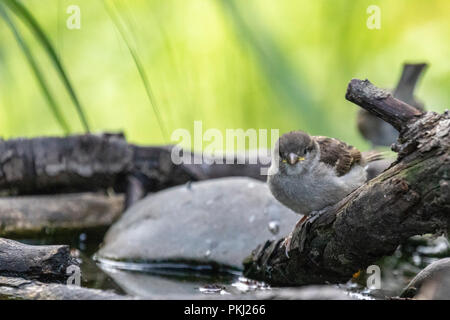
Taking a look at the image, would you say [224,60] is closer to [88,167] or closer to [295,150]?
[88,167]

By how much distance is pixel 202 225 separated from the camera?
14.4 feet

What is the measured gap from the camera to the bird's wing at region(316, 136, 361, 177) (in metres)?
3.29

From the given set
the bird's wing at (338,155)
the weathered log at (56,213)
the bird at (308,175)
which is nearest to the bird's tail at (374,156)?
the bird's wing at (338,155)

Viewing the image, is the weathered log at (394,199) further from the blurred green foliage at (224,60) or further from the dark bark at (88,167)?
the blurred green foliage at (224,60)

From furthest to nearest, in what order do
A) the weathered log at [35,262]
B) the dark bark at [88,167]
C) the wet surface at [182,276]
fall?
1. the dark bark at [88,167]
2. the wet surface at [182,276]
3. the weathered log at [35,262]

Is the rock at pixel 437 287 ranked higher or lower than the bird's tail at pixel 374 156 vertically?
lower

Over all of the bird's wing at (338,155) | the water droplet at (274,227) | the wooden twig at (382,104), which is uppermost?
the wooden twig at (382,104)

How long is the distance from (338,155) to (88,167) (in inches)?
88.3

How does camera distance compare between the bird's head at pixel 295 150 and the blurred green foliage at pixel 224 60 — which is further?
the blurred green foliage at pixel 224 60

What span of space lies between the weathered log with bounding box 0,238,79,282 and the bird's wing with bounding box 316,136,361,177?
144 cm

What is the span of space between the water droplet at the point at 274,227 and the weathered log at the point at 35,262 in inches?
76.7

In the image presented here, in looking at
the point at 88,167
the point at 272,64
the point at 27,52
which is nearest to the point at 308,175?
the point at 272,64

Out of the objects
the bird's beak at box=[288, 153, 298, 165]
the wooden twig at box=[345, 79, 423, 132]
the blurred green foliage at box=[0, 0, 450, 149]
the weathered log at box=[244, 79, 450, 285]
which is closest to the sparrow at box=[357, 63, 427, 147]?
Answer: the blurred green foliage at box=[0, 0, 450, 149]

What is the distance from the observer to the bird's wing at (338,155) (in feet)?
10.8
